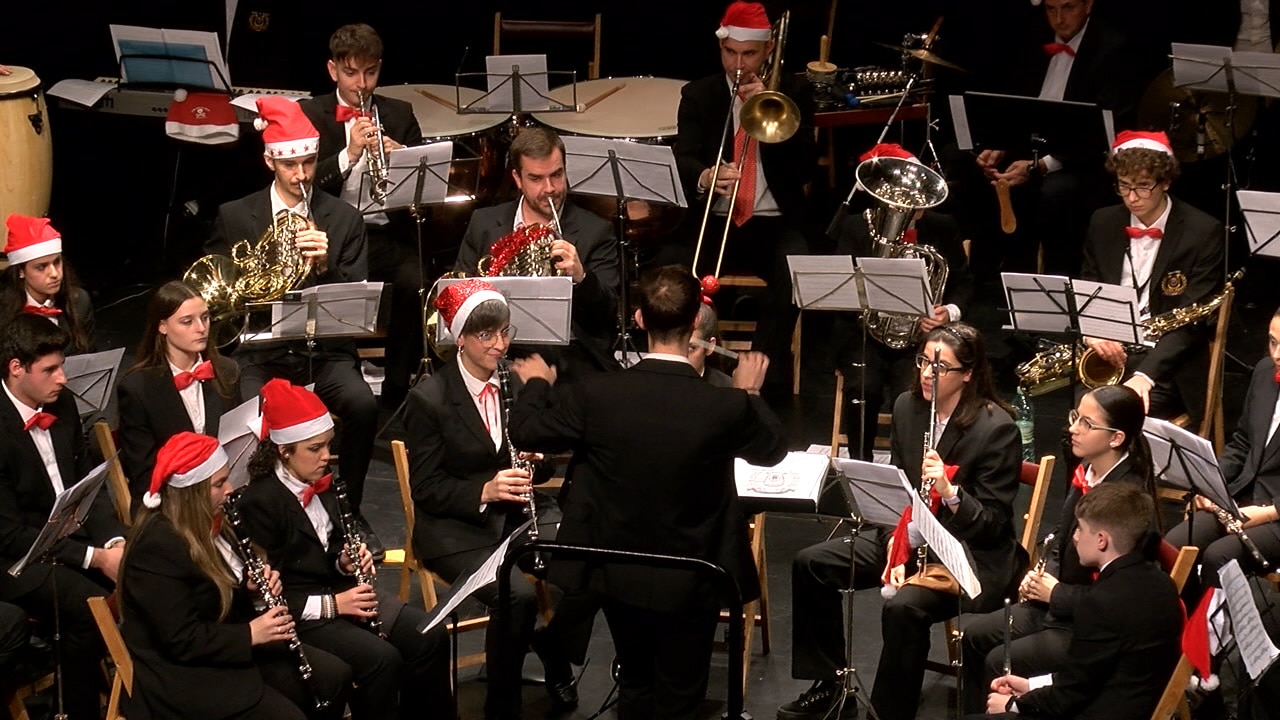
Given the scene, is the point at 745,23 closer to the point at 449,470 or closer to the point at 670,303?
the point at 449,470

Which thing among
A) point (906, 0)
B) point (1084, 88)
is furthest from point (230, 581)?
point (906, 0)

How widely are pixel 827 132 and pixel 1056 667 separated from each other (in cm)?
499

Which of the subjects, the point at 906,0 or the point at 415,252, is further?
the point at 906,0

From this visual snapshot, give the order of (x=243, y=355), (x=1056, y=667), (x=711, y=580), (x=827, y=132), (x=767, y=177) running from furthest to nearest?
(x=827, y=132)
(x=767, y=177)
(x=243, y=355)
(x=1056, y=667)
(x=711, y=580)

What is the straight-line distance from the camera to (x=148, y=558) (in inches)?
182

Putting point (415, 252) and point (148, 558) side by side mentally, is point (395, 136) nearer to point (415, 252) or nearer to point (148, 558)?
point (415, 252)

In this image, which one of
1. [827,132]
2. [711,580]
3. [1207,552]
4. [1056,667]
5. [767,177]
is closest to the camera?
[711,580]

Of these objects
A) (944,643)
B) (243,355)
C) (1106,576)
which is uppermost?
(1106,576)

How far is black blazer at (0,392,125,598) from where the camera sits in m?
5.29

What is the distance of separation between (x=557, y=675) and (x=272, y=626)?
1.18 m

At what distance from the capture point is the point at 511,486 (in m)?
5.41

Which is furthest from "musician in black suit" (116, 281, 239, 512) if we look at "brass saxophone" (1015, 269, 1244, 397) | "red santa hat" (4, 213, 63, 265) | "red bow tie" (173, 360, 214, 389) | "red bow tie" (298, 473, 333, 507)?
"brass saxophone" (1015, 269, 1244, 397)

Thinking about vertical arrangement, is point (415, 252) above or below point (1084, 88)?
below

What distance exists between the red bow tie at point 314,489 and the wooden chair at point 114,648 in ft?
2.23
